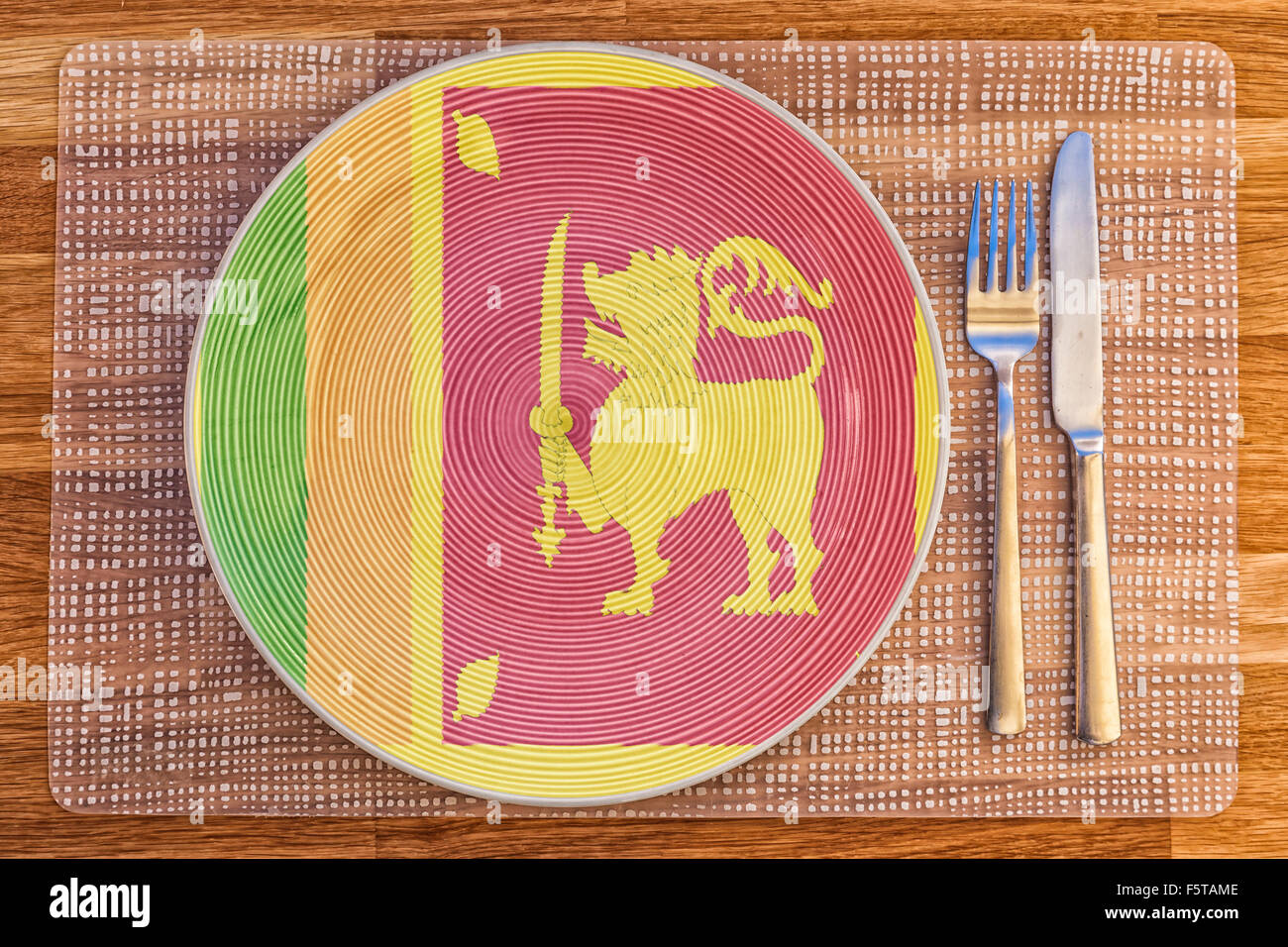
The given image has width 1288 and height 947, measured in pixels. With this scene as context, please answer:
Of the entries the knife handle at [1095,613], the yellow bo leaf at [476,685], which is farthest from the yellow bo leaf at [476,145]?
the knife handle at [1095,613]

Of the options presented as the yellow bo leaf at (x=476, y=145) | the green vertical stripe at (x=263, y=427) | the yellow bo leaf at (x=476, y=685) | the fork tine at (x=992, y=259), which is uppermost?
the yellow bo leaf at (x=476, y=145)

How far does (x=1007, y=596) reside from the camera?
0.56 metres

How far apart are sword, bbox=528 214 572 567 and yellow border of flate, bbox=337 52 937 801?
0.07 meters

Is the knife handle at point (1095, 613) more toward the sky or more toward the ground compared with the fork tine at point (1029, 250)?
more toward the ground

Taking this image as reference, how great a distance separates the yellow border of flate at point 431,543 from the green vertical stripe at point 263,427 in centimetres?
7

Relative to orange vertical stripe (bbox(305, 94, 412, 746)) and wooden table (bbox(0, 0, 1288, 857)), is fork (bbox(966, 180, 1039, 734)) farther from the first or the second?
orange vertical stripe (bbox(305, 94, 412, 746))

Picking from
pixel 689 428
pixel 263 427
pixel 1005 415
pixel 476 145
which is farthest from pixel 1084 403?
pixel 263 427

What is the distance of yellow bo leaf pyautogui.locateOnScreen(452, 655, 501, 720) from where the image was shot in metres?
0.55

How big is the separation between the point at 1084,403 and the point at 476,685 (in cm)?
44

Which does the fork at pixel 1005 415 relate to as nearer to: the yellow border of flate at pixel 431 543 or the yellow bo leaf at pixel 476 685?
the yellow border of flate at pixel 431 543

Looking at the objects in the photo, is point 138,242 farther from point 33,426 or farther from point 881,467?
point 881,467

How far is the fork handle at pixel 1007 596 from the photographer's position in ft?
1.83

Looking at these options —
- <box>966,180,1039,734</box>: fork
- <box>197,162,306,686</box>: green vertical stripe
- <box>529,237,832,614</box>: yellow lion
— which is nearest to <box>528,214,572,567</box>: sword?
<box>529,237,832,614</box>: yellow lion
